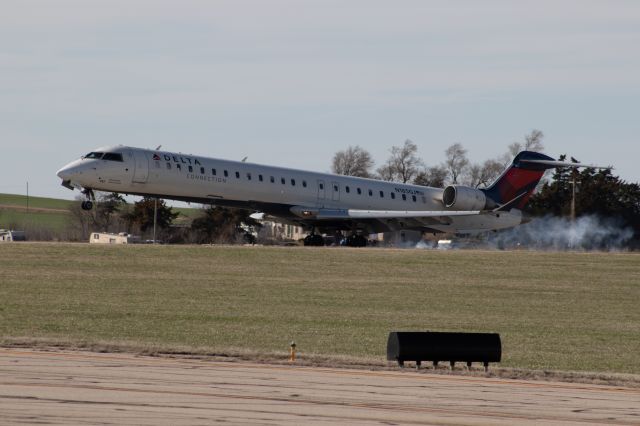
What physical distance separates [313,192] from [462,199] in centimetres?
972

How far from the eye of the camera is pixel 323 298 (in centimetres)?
3797

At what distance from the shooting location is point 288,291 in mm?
39844

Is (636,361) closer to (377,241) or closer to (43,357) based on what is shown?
(43,357)

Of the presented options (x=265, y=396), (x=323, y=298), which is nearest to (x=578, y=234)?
(x=323, y=298)

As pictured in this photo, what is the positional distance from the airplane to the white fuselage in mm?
44

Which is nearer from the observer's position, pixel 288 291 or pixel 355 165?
pixel 288 291

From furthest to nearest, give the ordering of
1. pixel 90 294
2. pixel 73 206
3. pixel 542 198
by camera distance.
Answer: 1. pixel 73 206
2. pixel 542 198
3. pixel 90 294

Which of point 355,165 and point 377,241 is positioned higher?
point 355,165

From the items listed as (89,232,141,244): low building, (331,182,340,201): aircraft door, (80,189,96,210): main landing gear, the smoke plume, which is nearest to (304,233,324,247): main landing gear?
(331,182,340,201): aircraft door

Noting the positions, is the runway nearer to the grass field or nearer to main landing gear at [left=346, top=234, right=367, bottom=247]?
the grass field

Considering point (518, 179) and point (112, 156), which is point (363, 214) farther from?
point (112, 156)

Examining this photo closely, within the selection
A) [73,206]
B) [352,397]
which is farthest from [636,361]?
[73,206]

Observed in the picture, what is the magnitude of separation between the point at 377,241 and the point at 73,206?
173 ft

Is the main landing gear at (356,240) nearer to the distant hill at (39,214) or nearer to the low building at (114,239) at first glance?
the low building at (114,239)
